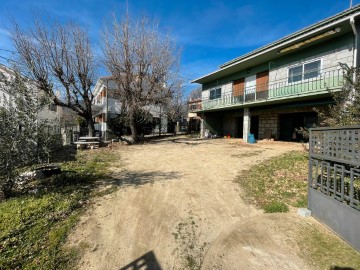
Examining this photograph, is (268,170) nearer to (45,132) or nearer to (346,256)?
(346,256)

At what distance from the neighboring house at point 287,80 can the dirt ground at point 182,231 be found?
20.3ft

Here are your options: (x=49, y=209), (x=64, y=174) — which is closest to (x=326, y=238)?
(x=49, y=209)

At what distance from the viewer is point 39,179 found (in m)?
6.68

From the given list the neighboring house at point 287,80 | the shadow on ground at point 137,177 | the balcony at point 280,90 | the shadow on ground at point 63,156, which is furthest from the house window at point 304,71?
the shadow on ground at point 63,156

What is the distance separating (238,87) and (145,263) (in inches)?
A: 670

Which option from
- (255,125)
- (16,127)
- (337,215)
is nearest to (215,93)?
(255,125)

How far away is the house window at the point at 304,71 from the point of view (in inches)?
468

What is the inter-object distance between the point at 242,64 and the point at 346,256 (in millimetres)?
15155

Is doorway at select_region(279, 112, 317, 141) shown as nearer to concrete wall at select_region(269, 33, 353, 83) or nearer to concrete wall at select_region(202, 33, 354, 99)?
concrete wall at select_region(202, 33, 354, 99)

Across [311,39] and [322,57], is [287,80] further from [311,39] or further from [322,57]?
[311,39]

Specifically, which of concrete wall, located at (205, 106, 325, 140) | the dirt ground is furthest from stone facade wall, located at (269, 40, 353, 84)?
the dirt ground

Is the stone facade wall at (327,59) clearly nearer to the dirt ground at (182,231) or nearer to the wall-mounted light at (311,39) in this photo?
the wall-mounted light at (311,39)

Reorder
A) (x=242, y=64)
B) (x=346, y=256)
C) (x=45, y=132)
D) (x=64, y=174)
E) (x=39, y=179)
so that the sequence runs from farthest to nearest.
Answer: (x=242, y=64) → (x=64, y=174) → (x=39, y=179) → (x=45, y=132) → (x=346, y=256)

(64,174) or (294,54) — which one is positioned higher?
(294,54)
